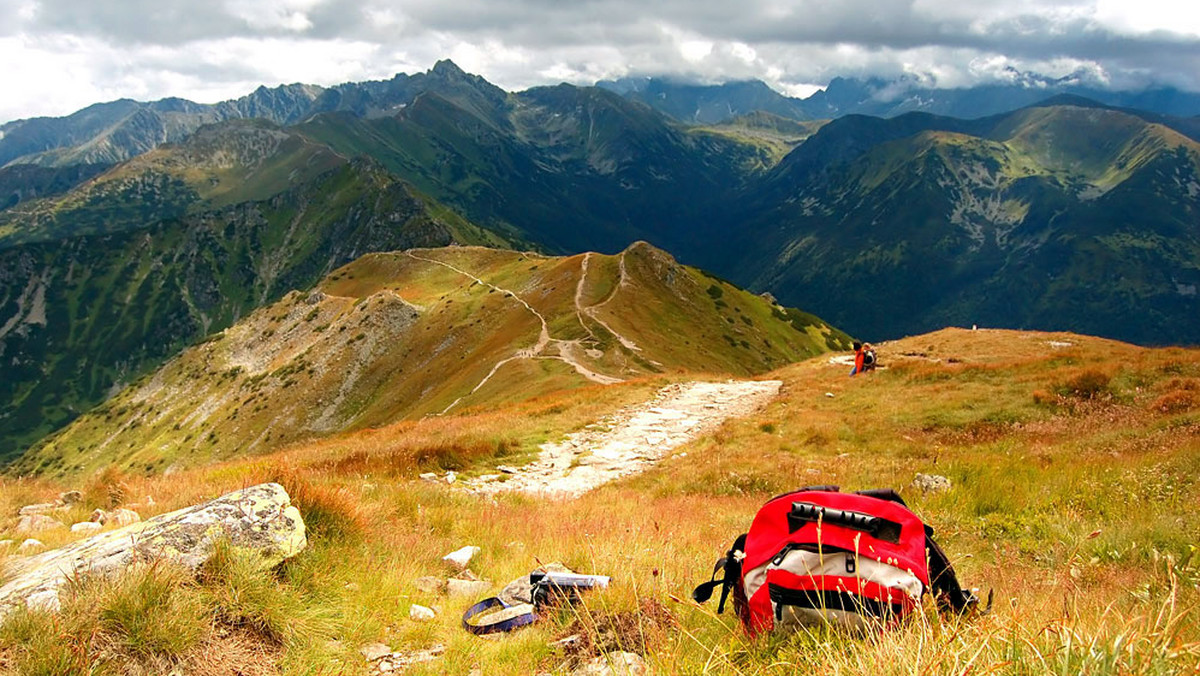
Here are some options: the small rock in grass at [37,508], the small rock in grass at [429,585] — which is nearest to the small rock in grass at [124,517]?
the small rock in grass at [37,508]

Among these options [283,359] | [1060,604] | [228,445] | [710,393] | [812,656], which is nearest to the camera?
[812,656]

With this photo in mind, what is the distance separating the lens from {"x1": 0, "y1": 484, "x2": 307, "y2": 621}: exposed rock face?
5070 millimetres

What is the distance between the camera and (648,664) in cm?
379

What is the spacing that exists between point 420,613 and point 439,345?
77969mm

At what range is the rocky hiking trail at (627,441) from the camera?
629 inches

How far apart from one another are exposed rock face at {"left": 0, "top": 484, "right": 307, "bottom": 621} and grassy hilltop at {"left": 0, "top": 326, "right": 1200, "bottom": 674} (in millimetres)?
344

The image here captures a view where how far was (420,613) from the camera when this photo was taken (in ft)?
19.4

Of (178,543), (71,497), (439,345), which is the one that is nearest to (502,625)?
(178,543)

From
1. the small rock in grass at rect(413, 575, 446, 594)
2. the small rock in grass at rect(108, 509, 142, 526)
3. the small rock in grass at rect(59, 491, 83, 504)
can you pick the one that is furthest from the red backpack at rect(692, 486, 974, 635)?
the small rock in grass at rect(59, 491, 83, 504)

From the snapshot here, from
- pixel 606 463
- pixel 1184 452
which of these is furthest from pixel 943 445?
pixel 606 463

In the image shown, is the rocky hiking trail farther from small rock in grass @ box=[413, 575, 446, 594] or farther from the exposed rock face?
the exposed rock face

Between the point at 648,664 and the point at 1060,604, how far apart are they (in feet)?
10.3

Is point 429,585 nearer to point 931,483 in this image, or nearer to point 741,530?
point 741,530

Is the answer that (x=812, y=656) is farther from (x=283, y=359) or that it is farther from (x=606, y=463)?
(x=283, y=359)
